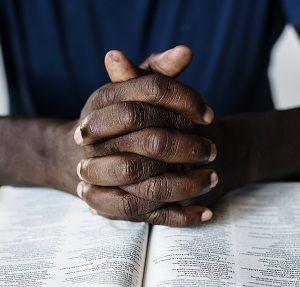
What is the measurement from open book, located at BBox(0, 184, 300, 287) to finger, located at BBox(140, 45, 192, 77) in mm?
187

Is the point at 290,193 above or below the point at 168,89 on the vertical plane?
below

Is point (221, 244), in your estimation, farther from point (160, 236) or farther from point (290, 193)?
point (290, 193)

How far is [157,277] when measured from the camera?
0.50 metres

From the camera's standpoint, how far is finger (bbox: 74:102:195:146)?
549 mm

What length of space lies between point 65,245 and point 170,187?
0.45 ft

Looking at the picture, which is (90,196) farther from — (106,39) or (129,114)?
(106,39)

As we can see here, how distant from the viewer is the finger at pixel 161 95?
561 millimetres

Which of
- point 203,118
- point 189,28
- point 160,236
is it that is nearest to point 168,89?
point 203,118

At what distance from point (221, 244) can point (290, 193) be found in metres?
0.18

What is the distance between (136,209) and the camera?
1.90 ft

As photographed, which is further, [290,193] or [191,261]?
[290,193]

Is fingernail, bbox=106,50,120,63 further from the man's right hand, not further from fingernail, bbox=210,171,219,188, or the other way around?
fingernail, bbox=210,171,219,188

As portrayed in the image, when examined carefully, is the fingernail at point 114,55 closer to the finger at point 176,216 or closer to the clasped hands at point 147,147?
the clasped hands at point 147,147

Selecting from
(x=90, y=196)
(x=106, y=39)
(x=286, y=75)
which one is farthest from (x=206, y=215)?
(x=286, y=75)
